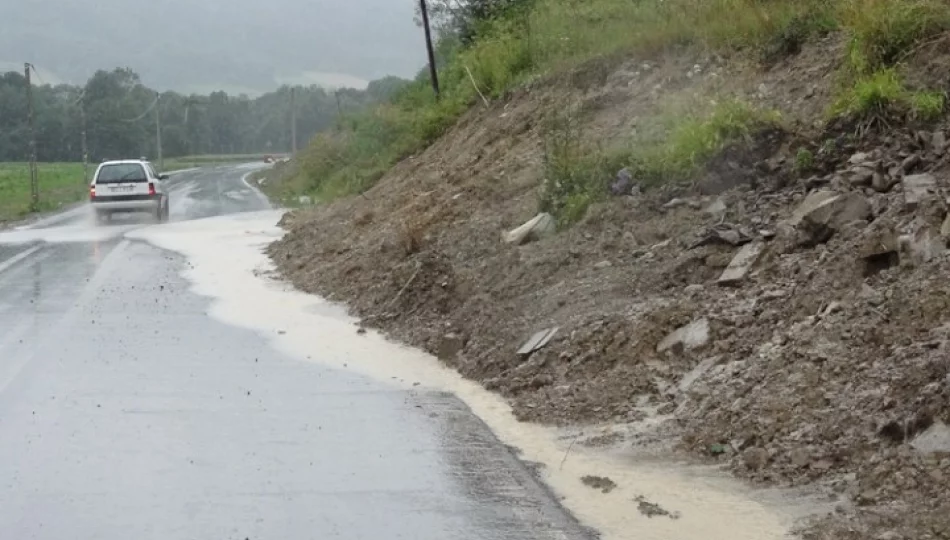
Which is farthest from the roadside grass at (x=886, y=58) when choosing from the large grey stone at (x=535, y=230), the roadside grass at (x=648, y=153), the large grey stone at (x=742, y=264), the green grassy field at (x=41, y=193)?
the green grassy field at (x=41, y=193)

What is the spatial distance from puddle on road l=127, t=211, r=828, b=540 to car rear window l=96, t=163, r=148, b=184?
11419 mm

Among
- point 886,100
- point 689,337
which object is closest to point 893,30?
point 886,100

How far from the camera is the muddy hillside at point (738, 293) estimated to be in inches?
266

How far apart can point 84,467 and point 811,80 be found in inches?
356

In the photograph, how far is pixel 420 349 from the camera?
37.0 feet

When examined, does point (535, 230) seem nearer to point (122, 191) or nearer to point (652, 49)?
point (652, 49)

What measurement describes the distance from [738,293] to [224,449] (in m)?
4.05

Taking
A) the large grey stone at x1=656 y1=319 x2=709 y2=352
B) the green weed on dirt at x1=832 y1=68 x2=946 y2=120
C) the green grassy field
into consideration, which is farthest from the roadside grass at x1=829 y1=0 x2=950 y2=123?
the green grassy field

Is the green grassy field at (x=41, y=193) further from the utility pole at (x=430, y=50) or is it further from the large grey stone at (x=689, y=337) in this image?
the large grey stone at (x=689, y=337)

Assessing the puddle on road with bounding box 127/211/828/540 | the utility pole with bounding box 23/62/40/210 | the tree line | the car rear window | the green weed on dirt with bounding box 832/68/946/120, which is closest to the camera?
the puddle on road with bounding box 127/211/828/540

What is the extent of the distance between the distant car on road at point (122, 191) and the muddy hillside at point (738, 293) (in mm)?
14084

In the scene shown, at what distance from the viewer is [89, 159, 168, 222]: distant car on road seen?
29.2 m

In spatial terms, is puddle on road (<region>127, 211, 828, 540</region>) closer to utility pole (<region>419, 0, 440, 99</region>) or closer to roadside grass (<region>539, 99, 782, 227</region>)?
roadside grass (<region>539, 99, 782, 227</region>)

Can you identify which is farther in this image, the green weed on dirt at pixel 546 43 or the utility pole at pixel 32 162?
the utility pole at pixel 32 162
